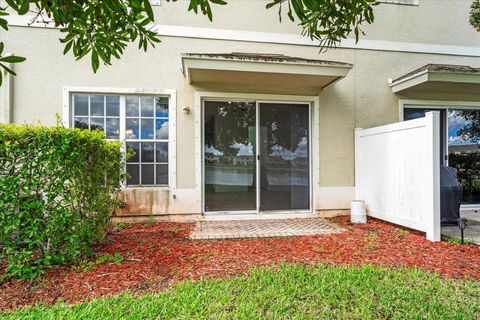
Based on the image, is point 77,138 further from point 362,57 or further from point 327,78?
point 362,57

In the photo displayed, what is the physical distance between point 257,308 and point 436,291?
192 cm

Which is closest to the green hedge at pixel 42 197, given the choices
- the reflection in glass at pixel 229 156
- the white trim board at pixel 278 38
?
the reflection in glass at pixel 229 156

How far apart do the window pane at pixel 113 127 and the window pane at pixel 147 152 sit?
2.01 feet

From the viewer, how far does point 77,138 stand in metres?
3.30

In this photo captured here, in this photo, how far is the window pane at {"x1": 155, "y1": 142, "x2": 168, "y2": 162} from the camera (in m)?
6.03

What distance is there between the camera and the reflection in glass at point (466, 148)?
691 cm

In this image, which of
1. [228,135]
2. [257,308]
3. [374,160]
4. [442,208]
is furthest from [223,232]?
[442,208]

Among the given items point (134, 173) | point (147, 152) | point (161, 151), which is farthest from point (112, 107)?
point (134, 173)

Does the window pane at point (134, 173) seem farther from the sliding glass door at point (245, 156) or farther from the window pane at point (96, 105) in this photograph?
the sliding glass door at point (245, 156)

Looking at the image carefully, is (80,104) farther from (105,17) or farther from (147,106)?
(105,17)

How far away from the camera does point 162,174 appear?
602cm

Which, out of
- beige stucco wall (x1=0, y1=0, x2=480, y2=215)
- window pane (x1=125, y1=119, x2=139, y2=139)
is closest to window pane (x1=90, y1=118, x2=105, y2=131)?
window pane (x1=125, y1=119, x2=139, y2=139)

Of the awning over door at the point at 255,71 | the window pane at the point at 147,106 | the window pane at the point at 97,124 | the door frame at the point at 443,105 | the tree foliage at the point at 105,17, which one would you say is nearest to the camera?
the tree foliage at the point at 105,17

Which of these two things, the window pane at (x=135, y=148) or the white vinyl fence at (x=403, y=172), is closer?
the white vinyl fence at (x=403, y=172)
